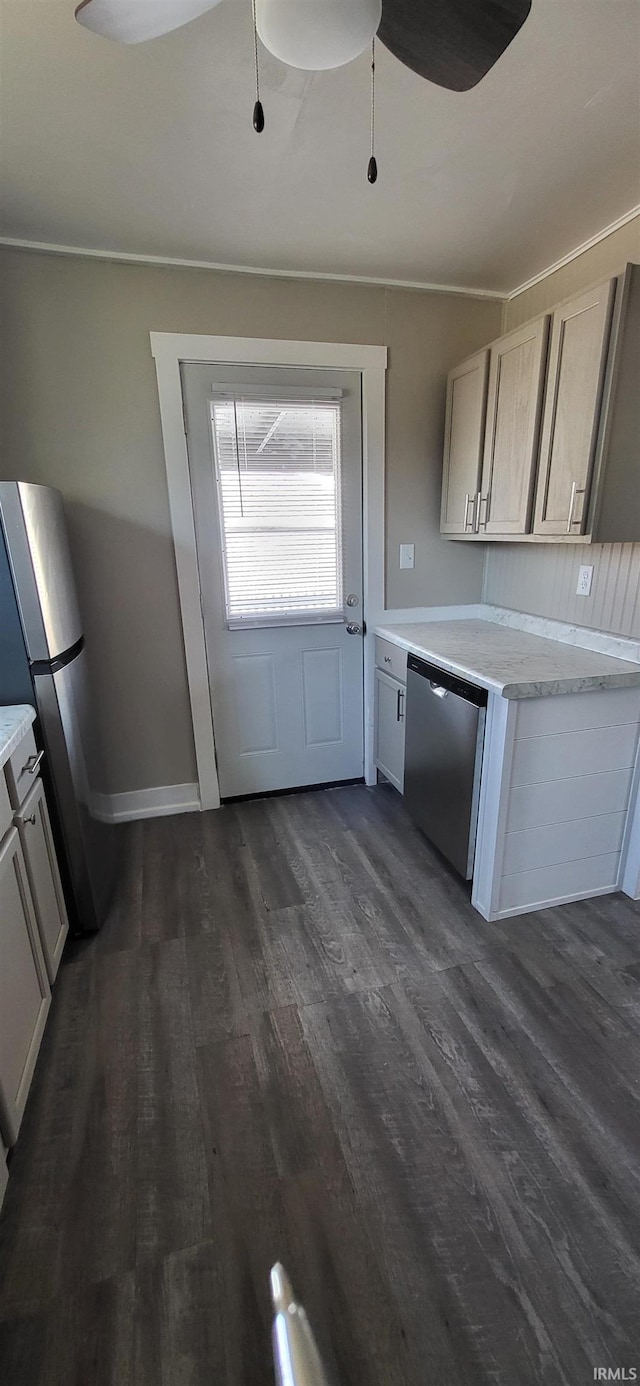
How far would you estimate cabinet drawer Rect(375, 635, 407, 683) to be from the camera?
8.31ft

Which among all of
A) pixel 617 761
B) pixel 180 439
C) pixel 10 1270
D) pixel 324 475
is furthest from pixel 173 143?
pixel 10 1270

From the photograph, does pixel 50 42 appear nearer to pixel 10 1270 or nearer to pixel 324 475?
pixel 324 475

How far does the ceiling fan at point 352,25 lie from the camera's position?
866 mm

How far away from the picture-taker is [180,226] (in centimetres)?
198

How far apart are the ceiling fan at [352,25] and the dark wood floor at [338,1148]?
2.15 meters

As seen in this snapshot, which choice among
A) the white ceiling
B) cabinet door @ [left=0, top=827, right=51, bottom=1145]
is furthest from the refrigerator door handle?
the white ceiling

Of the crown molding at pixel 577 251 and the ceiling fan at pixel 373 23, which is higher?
the crown molding at pixel 577 251

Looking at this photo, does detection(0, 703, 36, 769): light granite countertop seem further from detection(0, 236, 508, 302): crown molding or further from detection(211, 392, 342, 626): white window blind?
detection(0, 236, 508, 302): crown molding

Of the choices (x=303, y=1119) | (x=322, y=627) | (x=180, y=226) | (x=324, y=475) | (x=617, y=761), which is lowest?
(x=303, y=1119)

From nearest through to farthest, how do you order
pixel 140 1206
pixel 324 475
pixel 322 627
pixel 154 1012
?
pixel 140 1206, pixel 154 1012, pixel 324 475, pixel 322 627

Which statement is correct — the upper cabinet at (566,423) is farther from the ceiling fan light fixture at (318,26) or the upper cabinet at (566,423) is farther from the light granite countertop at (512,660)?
the ceiling fan light fixture at (318,26)

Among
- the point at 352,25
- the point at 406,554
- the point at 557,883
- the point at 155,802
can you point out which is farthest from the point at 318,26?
the point at 155,802

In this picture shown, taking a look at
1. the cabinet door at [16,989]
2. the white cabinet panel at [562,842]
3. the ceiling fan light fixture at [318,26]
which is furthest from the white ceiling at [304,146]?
the white cabinet panel at [562,842]

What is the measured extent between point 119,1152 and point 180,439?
248cm
